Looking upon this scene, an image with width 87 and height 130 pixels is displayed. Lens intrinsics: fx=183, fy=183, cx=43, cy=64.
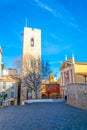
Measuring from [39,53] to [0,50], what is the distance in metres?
10.3

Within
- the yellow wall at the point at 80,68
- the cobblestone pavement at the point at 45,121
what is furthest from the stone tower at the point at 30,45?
the cobblestone pavement at the point at 45,121

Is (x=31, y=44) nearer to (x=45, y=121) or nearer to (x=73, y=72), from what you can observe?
(x=73, y=72)

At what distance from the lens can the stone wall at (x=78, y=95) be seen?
2042cm

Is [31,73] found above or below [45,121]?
above

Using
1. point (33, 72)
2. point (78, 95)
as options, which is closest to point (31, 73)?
point (33, 72)

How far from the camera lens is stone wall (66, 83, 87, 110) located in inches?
804

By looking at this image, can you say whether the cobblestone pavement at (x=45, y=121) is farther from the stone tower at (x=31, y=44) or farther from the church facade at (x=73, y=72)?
the stone tower at (x=31, y=44)

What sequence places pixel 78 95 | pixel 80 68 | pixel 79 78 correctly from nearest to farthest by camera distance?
pixel 78 95 < pixel 79 78 < pixel 80 68

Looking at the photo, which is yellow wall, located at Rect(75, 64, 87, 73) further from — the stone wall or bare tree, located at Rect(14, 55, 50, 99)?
the stone wall

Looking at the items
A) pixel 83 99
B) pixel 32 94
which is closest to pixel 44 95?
pixel 32 94

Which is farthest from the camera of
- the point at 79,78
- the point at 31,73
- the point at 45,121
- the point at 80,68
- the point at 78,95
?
the point at 31,73

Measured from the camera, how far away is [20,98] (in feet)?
149

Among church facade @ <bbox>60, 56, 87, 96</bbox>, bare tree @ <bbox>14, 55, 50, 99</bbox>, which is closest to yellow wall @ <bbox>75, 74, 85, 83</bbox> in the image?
church facade @ <bbox>60, 56, 87, 96</bbox>

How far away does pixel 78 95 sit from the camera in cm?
2236
